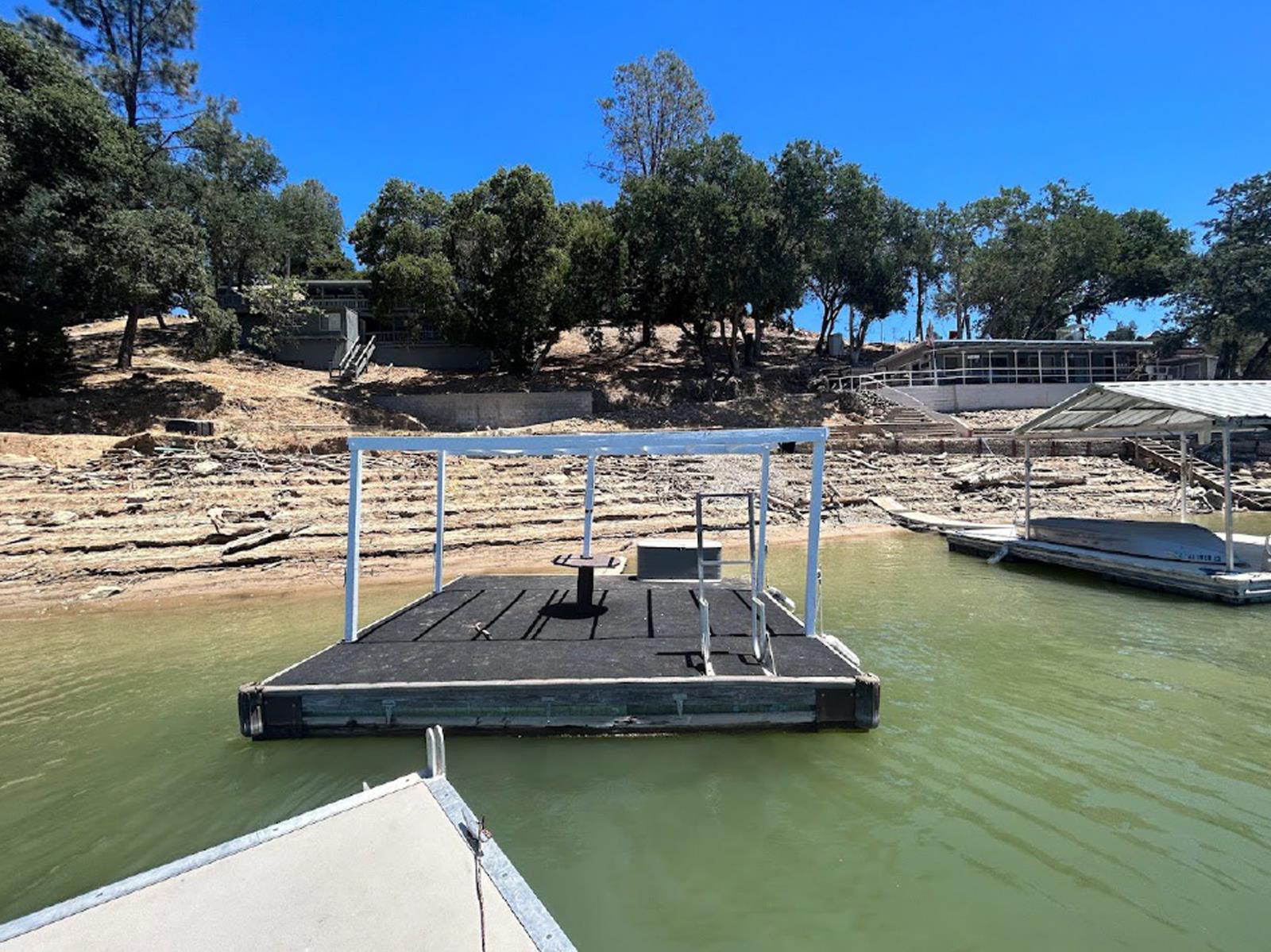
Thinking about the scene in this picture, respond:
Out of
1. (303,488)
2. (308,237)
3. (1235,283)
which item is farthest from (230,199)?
(1235,283)

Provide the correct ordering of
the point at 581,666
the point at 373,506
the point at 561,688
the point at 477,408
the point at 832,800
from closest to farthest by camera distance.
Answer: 1. the point at 832,800
2. the point at 561,688
3. the point at 581,666
4. the point at 373,506
5. the point at 477,408

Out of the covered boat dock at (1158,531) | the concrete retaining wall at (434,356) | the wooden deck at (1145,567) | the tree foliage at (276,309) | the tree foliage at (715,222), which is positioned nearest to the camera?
the wooden deck at (1145,567)

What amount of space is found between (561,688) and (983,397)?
1373 inches

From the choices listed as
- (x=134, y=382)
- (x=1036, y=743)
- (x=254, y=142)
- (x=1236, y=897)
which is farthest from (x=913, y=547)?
(x=254, y=142)

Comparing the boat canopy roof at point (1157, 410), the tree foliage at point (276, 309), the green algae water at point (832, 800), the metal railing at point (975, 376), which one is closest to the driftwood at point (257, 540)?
the green algae water at point (832, 800)

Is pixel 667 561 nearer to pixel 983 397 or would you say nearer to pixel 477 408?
pixel 477 408

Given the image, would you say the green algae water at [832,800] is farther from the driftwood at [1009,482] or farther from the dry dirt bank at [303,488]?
the driftwood at [1009,482]

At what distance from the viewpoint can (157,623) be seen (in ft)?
37.2

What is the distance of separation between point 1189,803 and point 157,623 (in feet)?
45.2

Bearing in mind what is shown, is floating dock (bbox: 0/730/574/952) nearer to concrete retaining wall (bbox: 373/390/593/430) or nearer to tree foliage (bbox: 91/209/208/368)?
concrete retaining wall (bbox: 373/390/593/430)

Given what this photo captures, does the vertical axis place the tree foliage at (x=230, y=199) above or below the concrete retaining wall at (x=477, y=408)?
above

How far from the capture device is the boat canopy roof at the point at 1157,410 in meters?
10.5

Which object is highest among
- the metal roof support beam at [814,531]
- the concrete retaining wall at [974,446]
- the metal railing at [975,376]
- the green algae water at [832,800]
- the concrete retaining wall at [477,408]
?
the metal railing at [975,376]

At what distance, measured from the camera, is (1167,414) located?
13297 millimetres
